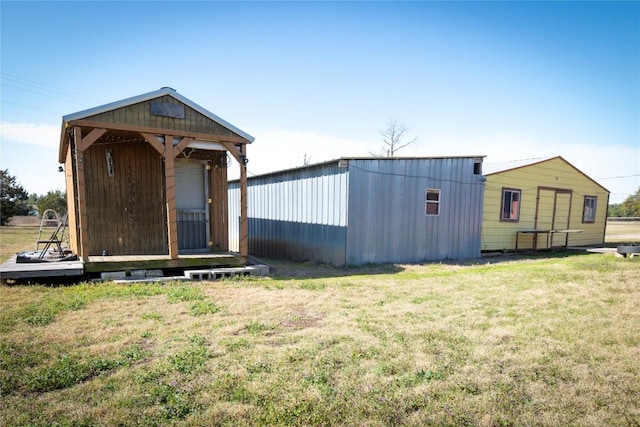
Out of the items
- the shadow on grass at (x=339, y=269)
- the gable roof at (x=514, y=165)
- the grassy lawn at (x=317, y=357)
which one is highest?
the gable roof at (x=514, y=165)

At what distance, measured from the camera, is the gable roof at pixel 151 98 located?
22.6 ft

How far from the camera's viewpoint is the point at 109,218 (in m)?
8.16

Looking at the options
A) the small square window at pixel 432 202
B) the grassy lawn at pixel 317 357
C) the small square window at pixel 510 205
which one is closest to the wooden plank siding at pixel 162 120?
the grassy lawn at pixel 317 357

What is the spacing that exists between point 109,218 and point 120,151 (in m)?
1.65

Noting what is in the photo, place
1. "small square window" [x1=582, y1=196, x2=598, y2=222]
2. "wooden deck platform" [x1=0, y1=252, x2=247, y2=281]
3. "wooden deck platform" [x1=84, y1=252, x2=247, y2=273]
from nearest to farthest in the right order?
"wooden deck platform" [x1=0, y1=252, x2=247, y2=281]
"wooden deck platform" [x1=84, y1=252, x2=247, y2=273]
"small square window" [x1=582, y1=196, x2=598, y2=222]

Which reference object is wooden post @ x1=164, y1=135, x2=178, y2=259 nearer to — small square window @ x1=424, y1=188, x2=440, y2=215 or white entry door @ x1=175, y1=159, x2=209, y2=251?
white entry door @ x1=175, y1=159, x2=209, y2=251

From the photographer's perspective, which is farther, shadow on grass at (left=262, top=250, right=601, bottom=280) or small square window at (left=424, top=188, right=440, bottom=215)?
small square window at (left=424, top=188, right=440, bottom=215)

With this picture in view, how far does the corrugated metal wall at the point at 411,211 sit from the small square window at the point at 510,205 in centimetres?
159

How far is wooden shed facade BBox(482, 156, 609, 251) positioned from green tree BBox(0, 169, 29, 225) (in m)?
37.8

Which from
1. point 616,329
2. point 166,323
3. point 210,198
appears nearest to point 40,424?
point 166,323

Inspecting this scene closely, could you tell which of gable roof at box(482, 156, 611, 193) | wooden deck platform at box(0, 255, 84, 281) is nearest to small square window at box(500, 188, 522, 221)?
gable roof at box(482, 156, 611, 193)

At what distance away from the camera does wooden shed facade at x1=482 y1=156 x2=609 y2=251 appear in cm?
1345

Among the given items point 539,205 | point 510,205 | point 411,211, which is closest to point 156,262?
point 411,211

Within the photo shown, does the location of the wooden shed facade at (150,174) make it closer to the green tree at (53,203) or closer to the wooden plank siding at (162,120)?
the wooden plank siding at (162,120)
